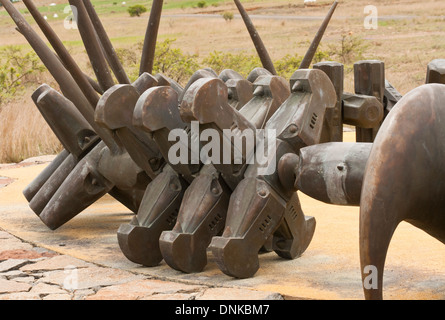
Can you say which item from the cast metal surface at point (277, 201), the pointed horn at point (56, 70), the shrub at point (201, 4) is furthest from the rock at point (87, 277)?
the shrub at point (201, 4)

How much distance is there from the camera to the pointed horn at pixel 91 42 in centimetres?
379

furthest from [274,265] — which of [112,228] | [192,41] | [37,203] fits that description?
[192,41]

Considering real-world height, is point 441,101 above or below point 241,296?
above

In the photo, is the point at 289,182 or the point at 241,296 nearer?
the point at 241,296

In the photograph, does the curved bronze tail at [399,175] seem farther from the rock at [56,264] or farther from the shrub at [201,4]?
the shrub at [201,4]

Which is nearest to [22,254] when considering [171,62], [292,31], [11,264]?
[11,264]

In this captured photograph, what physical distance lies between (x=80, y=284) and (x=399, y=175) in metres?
1.42

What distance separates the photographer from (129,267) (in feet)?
11.0

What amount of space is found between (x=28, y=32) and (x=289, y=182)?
1.65 metres

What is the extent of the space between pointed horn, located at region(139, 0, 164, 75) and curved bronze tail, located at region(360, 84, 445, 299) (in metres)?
2.14

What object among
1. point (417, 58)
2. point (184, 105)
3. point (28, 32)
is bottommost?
point (417, 58)

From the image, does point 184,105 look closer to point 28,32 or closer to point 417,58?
point 28,32

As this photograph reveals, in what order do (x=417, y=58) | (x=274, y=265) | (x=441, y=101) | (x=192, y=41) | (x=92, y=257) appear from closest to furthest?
(x=441, y=101)
(x=274, y=265)
(x=92, y=257)
(x=417, y=58)
(x=192, y=41)

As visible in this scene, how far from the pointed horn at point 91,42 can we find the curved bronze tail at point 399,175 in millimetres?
1989
